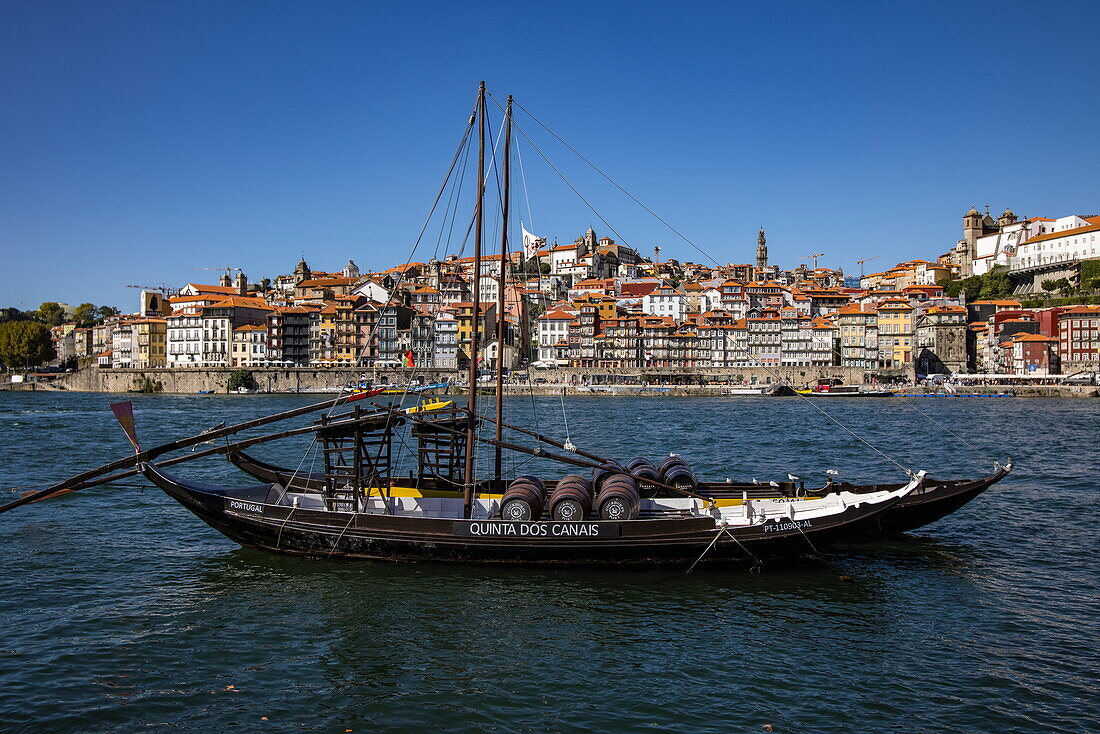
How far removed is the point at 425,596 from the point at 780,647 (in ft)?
21.8

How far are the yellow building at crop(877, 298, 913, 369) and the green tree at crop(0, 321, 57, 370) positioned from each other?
133294mm

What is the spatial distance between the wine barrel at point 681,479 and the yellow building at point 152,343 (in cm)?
12095

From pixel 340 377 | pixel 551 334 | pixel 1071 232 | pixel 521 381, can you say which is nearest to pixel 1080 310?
pixel 1071 232

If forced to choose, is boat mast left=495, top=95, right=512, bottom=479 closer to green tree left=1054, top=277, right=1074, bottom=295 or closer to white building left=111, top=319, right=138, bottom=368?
green tree left=1054, top=277, right=1074, bottom=295

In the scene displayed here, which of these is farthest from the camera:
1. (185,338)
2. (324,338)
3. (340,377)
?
(185,338)

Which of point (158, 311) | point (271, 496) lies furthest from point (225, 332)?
point (271, 496)

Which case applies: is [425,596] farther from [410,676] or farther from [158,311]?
[158,311]

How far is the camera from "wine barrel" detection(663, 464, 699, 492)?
62.8ft

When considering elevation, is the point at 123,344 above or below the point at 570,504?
above

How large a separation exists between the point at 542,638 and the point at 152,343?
126900 mm

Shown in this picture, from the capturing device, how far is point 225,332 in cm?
12019

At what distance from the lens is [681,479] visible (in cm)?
1936

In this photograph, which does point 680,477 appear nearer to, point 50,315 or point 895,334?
point 895,334

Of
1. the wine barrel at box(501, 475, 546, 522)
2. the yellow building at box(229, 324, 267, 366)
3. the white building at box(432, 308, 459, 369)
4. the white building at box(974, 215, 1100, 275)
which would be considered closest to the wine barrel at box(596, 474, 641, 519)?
the wine barrel at box(501, 475, 546, 522)
